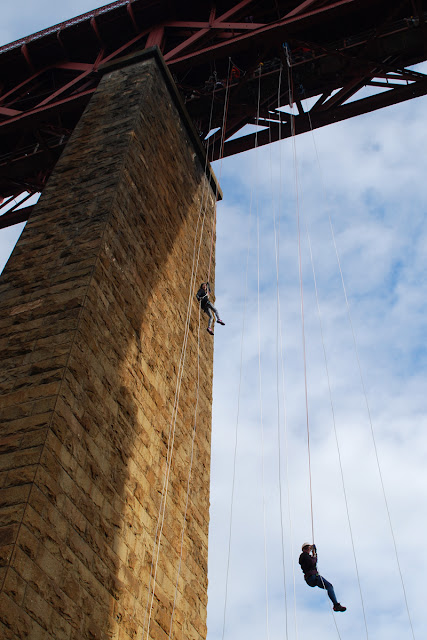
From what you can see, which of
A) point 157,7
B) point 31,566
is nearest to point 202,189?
point 157,7

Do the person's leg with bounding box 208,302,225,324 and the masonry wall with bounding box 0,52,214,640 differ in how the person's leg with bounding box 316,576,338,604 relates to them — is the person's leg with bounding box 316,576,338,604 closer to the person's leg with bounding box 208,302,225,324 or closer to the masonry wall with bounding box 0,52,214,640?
the masonry wall with bounding box 0,52,214,640

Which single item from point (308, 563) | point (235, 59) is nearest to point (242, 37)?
point (235, 59)

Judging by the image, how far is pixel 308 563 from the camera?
833 cm

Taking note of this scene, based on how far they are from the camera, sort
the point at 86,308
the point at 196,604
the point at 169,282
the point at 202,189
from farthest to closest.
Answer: the point at 202,189 < the point at 169,282 < the point at 196,604 < the point at 86,308

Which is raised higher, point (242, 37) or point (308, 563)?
point (242, 37)

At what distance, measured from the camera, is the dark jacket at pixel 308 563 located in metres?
8.27

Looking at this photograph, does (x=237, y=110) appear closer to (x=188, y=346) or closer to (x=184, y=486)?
(x=188, y=346)

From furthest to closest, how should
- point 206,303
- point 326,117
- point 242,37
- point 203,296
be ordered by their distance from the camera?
point 326,117, point 242,37, point 206,303, point 203,296

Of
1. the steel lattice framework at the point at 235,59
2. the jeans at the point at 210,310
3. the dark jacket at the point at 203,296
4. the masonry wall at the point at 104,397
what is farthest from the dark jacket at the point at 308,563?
the steel lattice framework at the point at 235,59

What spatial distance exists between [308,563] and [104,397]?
12.6 ft

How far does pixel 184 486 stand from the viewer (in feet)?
25.3

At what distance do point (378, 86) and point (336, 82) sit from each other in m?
0.83

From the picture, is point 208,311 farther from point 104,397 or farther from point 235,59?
point 235,59

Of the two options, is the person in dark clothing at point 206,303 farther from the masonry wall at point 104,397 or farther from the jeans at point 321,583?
the jeans at point 321,583
